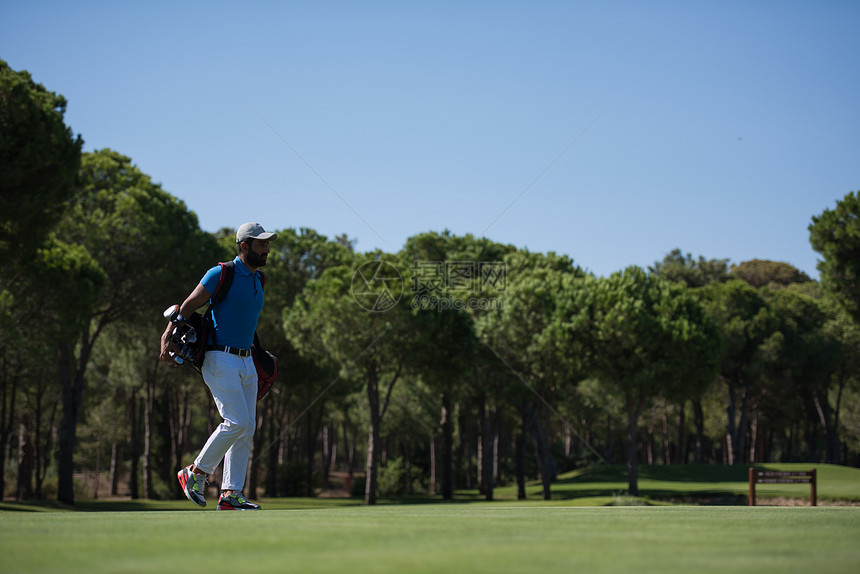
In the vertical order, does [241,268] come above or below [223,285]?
above

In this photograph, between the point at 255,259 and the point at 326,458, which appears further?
the point at 326,458

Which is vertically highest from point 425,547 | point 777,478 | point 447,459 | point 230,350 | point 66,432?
point 230,350

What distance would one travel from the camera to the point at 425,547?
3885 mm

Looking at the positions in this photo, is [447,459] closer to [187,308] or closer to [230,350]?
[230,350]

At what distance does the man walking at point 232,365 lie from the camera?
7.54m

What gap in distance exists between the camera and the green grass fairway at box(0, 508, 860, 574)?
3266 mm

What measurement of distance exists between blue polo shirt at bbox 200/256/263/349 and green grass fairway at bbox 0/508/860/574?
8.16ft

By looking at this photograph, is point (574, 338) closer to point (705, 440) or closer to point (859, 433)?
point (859, 433)

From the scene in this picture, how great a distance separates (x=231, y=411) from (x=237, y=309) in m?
0.99

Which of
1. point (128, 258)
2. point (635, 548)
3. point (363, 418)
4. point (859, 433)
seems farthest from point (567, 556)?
point (859, 433)

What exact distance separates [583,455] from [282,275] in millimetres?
39969

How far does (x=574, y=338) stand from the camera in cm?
3350

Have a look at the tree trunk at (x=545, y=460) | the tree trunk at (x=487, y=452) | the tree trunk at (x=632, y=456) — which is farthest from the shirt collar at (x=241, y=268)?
the tree trunk at (x=487, y=452)

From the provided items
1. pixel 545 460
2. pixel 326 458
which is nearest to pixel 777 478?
pixel 545 460
